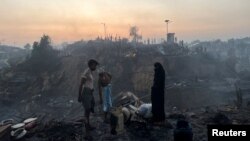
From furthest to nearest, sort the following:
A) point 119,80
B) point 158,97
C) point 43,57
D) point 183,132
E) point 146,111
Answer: point 43,57 < point 119,80 < point 146,111 < point 158,97 < point 183,132

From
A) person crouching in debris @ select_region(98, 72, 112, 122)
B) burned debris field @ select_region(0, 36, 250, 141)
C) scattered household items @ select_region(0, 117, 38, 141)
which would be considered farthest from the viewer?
burned debris field @ select_region(0, 36, 250, 141)

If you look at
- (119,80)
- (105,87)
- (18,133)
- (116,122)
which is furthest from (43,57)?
(116,122)

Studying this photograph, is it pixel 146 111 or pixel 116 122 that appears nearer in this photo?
pixel 116 122

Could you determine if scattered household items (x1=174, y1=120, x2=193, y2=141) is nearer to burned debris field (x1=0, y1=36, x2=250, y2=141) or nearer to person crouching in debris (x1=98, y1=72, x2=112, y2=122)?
person crouching in debris (x1=98, y1=72, x2=112, y2=122)

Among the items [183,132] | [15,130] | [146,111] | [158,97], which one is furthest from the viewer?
[146,111]

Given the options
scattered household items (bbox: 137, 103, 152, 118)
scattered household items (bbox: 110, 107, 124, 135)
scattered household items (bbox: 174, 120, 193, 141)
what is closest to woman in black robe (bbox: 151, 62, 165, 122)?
scattered household items (bbox: 137, 103, 152, 118)

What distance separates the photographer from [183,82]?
28.2m

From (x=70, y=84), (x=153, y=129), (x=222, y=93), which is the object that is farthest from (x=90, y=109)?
(x=70, y=84)

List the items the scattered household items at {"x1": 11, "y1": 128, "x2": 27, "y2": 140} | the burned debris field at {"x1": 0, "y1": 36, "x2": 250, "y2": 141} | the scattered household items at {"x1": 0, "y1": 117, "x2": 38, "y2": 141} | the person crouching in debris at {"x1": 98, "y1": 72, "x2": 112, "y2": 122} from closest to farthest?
the scattered household items at {"x1": 0, "y1": 117, "x2": 38, "y2": 141}, the scattered household items at {"x1": 11, "y1": 128, "x2": 27, "y2": 140}, the person crouching in debris at {"x1": 98, "y1": 72, "x2": 112, "y2": 122}, the burned debris field at {"x1": 0, "y1": 36, "x2": 250, "y2": 141}

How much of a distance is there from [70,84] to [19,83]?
4.99 metres

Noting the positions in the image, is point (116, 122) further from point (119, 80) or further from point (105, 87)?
point (119, 80)

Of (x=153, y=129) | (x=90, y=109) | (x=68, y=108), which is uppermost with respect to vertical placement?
(x=90, y=109)

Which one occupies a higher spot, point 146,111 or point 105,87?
point 105,87

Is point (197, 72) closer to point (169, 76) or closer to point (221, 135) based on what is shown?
point (169, 76)
